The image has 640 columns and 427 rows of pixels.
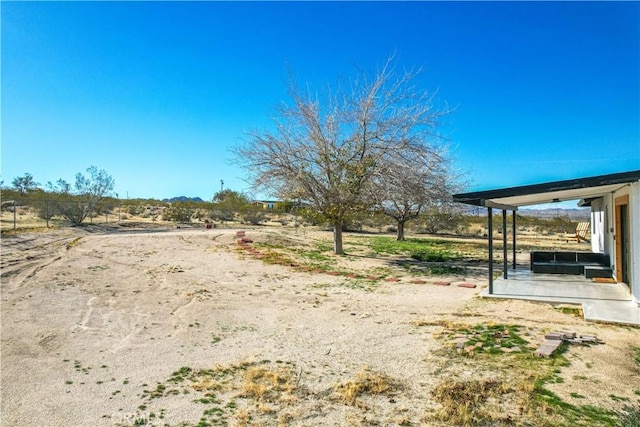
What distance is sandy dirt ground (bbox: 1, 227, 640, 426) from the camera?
4.57m

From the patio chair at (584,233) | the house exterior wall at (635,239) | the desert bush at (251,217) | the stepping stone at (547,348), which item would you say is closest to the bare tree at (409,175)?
the house exterior wall at (635,239)

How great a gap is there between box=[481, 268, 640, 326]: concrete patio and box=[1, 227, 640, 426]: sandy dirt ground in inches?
17.3

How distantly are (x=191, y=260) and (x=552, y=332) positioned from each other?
35.9 feet

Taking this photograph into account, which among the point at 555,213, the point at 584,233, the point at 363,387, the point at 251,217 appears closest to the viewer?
the point at 363,387

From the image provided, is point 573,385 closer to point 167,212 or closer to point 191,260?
point 191,260

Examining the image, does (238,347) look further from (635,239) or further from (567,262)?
(567,262)

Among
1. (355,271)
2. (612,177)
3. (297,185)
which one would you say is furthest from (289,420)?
(297,185)

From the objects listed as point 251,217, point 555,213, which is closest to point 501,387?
point 251,217

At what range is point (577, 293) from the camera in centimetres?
998

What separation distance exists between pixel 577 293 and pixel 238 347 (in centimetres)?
770

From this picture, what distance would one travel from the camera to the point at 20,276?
11.3m

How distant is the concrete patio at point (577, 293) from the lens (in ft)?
25.6

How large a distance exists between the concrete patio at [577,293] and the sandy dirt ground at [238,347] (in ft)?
1.44

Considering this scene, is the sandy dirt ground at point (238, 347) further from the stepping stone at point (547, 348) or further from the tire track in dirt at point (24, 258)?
the stepping stone at point (547, 348)
